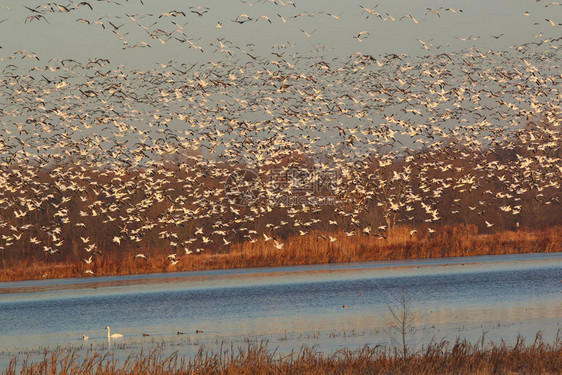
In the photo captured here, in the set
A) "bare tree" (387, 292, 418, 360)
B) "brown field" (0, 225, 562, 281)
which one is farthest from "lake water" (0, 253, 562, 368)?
"brown field" (0, 225, 562, 281)

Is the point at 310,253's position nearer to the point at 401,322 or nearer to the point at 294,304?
the point at 294,304

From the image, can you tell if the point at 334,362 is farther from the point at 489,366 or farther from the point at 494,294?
the point at 494,294

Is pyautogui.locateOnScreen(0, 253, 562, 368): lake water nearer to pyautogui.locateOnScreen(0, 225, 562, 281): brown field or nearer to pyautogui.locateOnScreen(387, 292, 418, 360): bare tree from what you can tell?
pyautogui.locateOnScreen(387, 292, 418, 360): bare tree

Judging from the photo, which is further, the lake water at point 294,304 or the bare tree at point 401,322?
the lake water at point 294,304

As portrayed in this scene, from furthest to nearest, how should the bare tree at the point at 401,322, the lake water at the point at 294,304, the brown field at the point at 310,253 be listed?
the brown field at the point at 310,253, the lake water at the point at 294,304, the bare tree at the point at 401,322

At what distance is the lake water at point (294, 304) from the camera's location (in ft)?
89.6

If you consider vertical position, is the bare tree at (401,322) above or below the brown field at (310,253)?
below

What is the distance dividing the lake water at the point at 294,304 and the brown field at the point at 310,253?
0.62 meters

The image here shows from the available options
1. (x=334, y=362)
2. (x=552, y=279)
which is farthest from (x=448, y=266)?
(x=334, y=362)

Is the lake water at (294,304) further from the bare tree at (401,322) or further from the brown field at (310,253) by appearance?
the brown field at (310,253)

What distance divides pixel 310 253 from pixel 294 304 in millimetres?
13454

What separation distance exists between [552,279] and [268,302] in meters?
12.5

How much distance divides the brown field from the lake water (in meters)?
0.62

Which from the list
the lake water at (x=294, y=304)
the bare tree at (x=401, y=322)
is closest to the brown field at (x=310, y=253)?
the lake water at (x=294, y=304)
